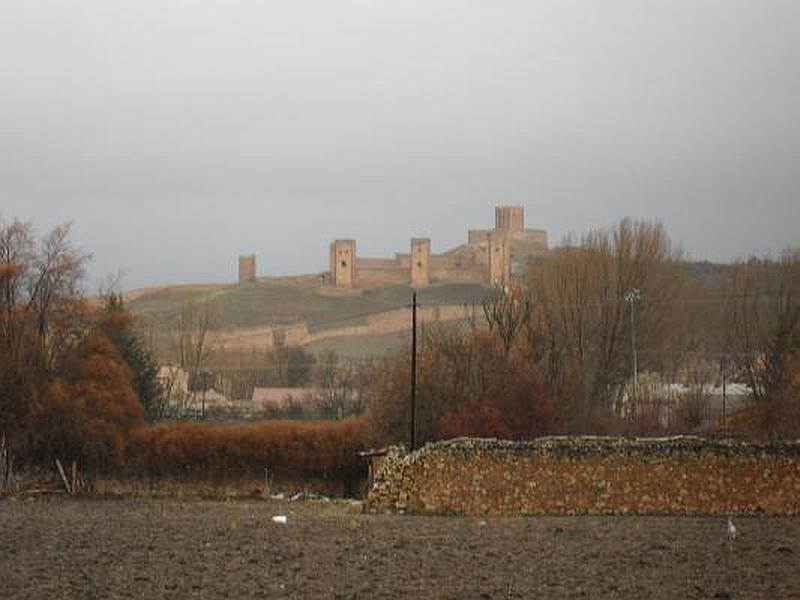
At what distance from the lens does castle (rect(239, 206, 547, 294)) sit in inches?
5586

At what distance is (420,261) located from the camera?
144250 mm

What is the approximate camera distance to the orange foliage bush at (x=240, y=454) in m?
34.6

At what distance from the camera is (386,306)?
132 m

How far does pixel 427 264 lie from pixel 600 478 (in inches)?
4705

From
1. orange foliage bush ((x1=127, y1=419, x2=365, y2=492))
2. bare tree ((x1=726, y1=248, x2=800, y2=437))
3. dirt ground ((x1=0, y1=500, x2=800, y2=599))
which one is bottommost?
orange foliage bush ((x1=127, y1=419, x2=365, y2=492))

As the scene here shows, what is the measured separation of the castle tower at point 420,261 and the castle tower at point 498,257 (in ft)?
21.5

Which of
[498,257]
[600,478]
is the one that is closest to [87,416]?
[600,478]

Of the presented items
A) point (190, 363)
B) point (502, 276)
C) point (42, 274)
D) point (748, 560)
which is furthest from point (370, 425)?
point (502, 276)

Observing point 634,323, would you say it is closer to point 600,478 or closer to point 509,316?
point 509,316

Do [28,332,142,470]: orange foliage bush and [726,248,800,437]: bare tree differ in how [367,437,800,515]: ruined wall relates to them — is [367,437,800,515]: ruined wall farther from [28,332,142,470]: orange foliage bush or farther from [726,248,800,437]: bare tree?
[726,248,800,437]: bare tree

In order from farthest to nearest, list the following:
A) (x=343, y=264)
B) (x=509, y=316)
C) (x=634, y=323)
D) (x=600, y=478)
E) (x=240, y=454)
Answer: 1. (x=343, y=264)
2. (x=634, y=323)
3. (x=509, y=316)
4. (x=240, y=454)
5. (x=600, y=478)

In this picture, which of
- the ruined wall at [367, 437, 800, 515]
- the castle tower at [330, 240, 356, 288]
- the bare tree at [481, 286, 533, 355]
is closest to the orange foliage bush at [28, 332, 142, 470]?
the ruined wall at [367, 437, 800, 515]

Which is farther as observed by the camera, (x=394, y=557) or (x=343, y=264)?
(x=343, y=264)

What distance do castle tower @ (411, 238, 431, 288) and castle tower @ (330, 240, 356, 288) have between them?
6778mm
